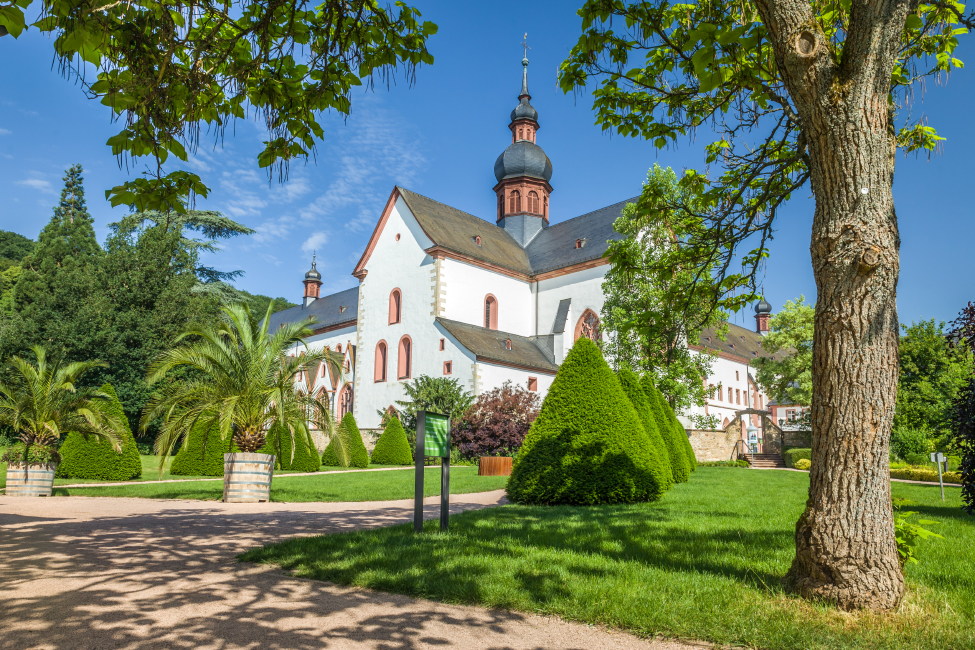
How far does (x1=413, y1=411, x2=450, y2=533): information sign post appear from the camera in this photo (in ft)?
22.4

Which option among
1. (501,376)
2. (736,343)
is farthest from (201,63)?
(736,343)

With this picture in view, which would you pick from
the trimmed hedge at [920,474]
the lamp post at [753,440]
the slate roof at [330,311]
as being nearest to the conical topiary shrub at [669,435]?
the trimmed hedge at [920,474]

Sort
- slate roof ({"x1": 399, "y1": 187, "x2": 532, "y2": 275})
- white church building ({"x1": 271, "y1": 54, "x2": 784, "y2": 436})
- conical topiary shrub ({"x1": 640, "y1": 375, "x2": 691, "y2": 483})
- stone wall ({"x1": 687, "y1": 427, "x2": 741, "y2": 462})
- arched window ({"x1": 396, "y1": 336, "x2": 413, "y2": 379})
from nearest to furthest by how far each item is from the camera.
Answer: conical topiary shrub ({"x1": 640, "y1": 375, "x2": 691, "y2": 483})
stone wall ({"x1": 687, "y1": 427, "x2": 741, "y2": 462})
white church building ({"x1": 271, "y1": 54, "x2": 784, "y2": 436})
arched window ({"x1": 396, "y1": 336, "x2": 413, "y2": 379})
slate roof ({"x1": 399, "y1": 187, "x2": 532, "y2": 275})

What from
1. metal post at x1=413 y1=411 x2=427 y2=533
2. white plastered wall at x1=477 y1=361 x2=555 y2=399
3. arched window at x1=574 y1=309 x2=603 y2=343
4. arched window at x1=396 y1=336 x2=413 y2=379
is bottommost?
metal post at x1=413 y1=411 x2=427 y2=533

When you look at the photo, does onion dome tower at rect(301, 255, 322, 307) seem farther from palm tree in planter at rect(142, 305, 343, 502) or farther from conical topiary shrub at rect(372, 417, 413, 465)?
palm tree in planter at rect(142, 305, 343, 502)

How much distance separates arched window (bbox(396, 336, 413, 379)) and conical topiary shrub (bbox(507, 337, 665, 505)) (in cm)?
2440

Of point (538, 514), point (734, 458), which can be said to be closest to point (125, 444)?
point (538, 514)

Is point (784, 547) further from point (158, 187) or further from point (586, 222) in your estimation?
point (586, 222)

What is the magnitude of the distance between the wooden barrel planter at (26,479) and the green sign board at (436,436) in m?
9.30

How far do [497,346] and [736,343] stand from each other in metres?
31.1

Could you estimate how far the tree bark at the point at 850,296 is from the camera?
398 cm

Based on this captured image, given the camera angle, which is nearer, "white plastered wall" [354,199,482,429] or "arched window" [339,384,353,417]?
"white plastered wall" [354,199,482,429]

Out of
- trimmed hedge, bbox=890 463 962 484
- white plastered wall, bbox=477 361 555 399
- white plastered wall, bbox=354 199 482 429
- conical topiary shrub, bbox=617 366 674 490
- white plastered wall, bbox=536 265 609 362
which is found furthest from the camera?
white plastered wall, bbox=536 265 609 362

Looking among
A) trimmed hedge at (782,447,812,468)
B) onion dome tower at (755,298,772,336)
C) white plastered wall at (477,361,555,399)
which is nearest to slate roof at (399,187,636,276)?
white plastered wall at (477,361,555,399)
